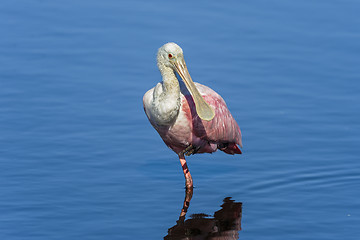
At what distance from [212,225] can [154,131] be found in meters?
3.26

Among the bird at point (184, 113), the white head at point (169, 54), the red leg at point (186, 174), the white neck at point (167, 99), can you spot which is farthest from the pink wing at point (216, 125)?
the white head at point (169, 54)

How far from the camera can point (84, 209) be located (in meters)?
12.4

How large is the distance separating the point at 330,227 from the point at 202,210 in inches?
65.4

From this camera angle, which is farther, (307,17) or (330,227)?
(307,17)

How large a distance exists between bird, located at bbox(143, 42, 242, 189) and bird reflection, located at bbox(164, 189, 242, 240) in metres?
0.82

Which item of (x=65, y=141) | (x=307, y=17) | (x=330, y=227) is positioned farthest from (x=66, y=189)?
(x=307, y=17)

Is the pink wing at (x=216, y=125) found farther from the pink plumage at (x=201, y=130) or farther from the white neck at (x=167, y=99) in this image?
the white neck at (x=167, y=99)

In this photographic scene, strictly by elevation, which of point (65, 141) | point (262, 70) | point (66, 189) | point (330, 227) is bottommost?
point (330, 227)

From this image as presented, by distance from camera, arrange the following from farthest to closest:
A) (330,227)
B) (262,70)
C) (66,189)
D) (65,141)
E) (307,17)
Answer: (307,17) < (262,70) < (65,141) < (66,189) < (330,227)

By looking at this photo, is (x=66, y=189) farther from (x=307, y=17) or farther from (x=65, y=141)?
(x=307, y=17)

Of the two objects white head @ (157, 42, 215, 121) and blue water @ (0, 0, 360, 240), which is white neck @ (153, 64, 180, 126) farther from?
blue water @ (0, 0, 360, 240)

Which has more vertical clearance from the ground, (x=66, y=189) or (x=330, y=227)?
(x=66, y=189)

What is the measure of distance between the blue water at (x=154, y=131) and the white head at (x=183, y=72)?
3.87ft

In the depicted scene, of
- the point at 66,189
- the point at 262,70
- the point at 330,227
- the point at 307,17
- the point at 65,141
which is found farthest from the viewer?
the point at 307,17
